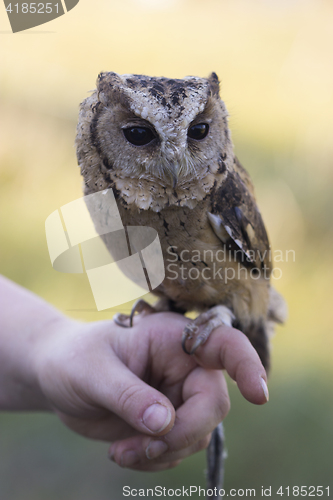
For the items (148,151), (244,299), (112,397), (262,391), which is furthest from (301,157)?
(112,397)

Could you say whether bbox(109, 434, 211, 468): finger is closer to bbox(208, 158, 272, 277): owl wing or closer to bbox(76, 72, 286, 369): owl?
bbox(76, 72, 286, 369): owl

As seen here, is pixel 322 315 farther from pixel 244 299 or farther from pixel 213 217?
pixel 213 217

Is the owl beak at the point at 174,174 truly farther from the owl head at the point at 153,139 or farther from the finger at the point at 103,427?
the finger at the point at 103,427

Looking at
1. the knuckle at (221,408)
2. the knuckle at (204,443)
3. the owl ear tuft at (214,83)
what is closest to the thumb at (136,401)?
the knuckle at (221,408)

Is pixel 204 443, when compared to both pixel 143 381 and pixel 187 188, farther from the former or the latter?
pixel 187 188

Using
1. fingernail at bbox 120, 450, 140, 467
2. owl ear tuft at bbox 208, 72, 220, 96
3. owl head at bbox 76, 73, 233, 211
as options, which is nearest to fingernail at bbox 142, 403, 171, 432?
fingernail at bbox 120, 450, 140, 467

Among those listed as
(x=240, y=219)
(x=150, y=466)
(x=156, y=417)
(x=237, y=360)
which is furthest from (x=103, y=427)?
(x=240, y=219)
